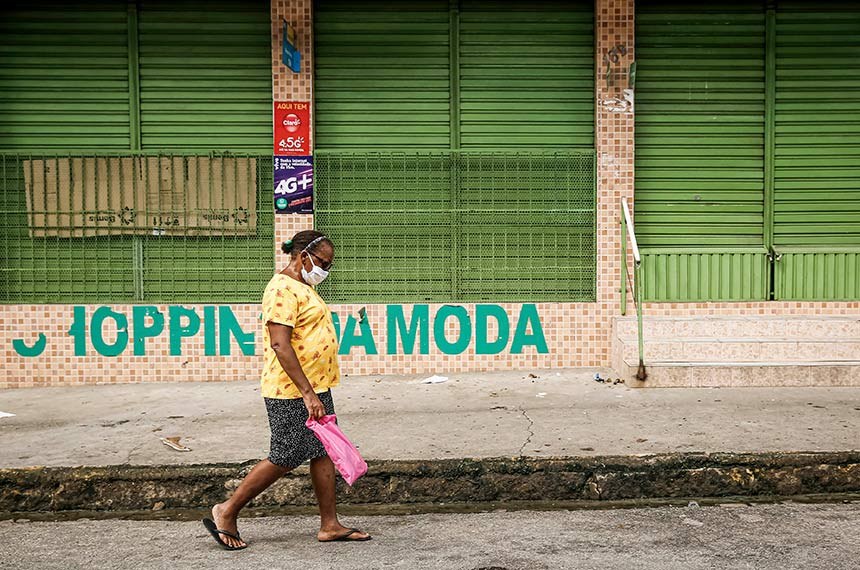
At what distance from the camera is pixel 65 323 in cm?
892

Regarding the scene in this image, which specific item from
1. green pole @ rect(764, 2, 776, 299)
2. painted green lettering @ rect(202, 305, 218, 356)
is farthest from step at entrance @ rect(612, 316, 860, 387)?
painted green lettering @ rect(202, 305, 218, 356)

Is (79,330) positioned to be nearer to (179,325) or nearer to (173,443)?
(179,325)

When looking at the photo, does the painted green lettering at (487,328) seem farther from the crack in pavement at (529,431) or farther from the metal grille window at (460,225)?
the crack in pavement at (529,431)

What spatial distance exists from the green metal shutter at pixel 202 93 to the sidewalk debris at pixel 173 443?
2743 millimetres

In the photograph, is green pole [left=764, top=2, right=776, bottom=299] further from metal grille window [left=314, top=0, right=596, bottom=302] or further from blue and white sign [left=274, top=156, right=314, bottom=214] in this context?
blue and white sign [left=274, top=156, right=314, bottom=214]

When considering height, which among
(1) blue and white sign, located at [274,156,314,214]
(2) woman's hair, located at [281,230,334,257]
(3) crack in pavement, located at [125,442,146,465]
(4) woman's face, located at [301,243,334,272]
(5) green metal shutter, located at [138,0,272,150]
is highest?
(5) green metal shutter, located at [138,0,272,150]

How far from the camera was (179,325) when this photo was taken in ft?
29.4

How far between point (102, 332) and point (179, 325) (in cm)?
73

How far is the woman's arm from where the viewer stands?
4.56 metres

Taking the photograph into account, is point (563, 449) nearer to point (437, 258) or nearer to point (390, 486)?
point (390, 486)

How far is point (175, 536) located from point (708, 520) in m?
2.91

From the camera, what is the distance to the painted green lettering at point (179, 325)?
895 cm

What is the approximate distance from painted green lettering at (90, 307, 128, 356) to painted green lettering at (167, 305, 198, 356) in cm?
44

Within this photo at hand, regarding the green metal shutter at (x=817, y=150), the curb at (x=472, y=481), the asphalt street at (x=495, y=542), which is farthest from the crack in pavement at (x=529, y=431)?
the green metal shutter at (x=817, y=150)
